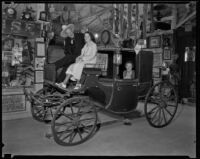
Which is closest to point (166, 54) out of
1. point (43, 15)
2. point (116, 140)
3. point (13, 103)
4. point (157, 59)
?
point (157, 59)

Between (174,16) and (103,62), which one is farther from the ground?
(174,16)

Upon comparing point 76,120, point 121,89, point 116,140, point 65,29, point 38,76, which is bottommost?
point 116,140

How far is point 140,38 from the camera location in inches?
69.0

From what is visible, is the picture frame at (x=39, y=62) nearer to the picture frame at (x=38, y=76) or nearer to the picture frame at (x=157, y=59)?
the picture frame at (x=38, y=76)

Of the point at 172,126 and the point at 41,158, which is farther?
the point at 172,126

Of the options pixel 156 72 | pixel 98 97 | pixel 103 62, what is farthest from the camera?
pixel 103 62

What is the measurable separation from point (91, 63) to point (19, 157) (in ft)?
3.13

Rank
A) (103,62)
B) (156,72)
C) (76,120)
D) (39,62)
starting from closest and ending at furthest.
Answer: (76,120) < (39,62) < (156,72) < (103,62)

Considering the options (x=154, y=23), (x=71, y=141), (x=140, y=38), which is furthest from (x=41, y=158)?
(x=154, y=23)

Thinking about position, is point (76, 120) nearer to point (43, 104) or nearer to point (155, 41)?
point (43, 104)

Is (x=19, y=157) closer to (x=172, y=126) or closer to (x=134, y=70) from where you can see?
(x=134, y=70)

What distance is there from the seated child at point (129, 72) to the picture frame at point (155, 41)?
1.46 feet

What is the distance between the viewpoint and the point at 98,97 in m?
2.14

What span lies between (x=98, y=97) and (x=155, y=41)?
29.9 inches
